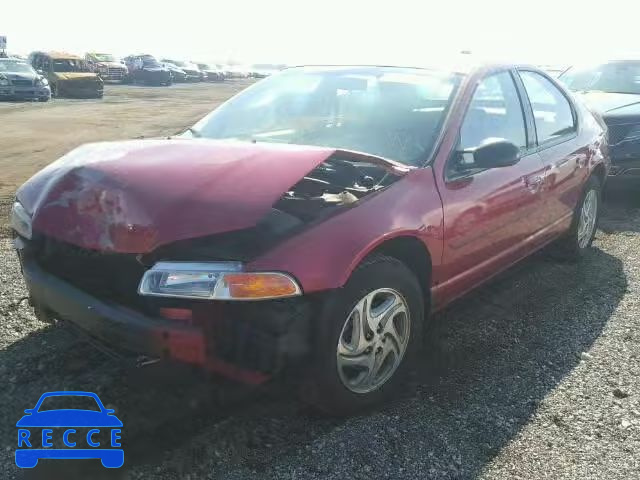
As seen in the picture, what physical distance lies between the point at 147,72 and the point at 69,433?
117ft

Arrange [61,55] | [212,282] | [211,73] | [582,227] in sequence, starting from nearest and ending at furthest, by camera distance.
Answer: [212,282], [582,227], [61,55], [211,73]

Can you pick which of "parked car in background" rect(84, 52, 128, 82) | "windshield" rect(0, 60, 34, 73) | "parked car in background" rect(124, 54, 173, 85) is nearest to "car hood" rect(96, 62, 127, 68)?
"parked car in background" rect(84, 52, 128, 82)

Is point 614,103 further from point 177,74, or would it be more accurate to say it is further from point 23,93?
point 177,74

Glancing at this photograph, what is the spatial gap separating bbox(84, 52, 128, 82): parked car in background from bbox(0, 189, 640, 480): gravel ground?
34.1 meters

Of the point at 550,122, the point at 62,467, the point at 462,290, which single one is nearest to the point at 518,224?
the point at 462,290

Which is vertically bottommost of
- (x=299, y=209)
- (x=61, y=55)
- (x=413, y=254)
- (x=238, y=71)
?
(x=238, y=71)

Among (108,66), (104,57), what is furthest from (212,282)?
(104,57)

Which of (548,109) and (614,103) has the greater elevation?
(548,109)

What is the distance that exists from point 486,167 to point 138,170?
1.81 m

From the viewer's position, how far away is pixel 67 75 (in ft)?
80.2

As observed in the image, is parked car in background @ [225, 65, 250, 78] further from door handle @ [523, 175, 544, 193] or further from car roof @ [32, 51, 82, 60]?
door handle @ [523, 175, 544, 193]

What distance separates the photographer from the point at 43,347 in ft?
10.7

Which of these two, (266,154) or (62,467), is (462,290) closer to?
(266,154)

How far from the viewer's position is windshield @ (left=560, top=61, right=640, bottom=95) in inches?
325
